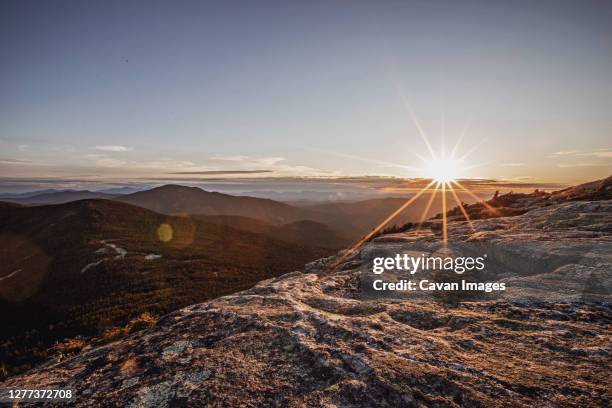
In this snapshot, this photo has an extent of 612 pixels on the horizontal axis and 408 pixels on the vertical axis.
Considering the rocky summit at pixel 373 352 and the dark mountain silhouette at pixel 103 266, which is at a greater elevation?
the rocky summit at pixel 373 352

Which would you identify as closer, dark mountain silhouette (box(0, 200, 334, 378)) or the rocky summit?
the rocky summit

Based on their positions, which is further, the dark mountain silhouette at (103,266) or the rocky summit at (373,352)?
the dark mountain silhouette at (103,266)

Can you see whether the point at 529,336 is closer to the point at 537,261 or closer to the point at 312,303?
the point at 312,303

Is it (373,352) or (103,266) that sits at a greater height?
(373,352)

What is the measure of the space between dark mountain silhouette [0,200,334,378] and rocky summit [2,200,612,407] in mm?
11285

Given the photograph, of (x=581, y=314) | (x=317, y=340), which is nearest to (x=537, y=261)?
(x=581, y=314)

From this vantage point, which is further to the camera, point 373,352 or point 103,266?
point 103,266

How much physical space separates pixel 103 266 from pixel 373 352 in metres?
89.7

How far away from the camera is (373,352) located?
394 centimetres

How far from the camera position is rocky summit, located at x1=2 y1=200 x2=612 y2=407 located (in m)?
3.12

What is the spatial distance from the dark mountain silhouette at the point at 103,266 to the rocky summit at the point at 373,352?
37.0 ft

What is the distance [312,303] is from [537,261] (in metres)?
6.43

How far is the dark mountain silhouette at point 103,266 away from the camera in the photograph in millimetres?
43513

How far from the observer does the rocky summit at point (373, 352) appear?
10.2 feet
